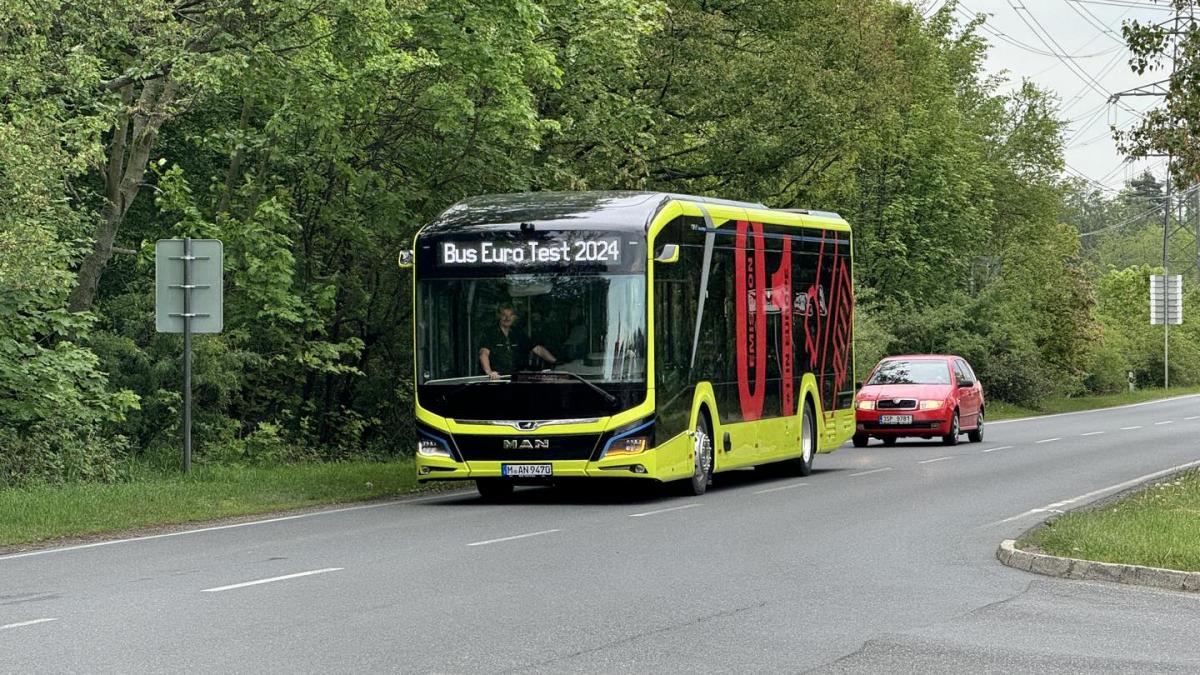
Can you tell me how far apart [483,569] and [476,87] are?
44.3ft

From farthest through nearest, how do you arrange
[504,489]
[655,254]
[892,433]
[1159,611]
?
[892,433] → [504,489] → [655,254] → [1159,611]

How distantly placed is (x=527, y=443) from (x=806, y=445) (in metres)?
6.96

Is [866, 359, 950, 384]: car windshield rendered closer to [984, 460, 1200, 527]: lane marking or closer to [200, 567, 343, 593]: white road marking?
[984, 460, 1200, 527]: lane marking

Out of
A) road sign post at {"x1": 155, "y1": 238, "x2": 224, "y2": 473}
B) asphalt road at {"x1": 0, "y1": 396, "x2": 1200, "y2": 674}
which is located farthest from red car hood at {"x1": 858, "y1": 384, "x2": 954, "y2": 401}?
road sign post at {"x1": 155, "y1": 238, "x2": 224, "y2": 473}

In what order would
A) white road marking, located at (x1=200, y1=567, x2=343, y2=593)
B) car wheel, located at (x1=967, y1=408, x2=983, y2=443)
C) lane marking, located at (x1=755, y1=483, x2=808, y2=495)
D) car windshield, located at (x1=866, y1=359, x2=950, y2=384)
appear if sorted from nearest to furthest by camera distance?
white road marking, located at (x1=200, y1=567, x2=343, y2=593), lane marking, located at (x1=755, y1=483, x2=808, y2=495), car windshield, located at (x1=866, y1=359, x2=950, y2=384), car wheel, located at (x1=967, y1=408, x2=983, y2=443)

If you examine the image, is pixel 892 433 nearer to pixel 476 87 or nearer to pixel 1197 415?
pixel 476 87

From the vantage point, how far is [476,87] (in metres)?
26.5

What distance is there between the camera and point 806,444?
2659 cm

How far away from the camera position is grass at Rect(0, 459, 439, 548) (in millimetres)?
18500

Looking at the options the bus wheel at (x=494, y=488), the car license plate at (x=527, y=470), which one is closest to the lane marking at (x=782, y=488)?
the bus wheel at (x=494, y=488)

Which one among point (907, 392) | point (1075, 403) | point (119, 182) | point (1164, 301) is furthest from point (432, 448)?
point (1164, 301)

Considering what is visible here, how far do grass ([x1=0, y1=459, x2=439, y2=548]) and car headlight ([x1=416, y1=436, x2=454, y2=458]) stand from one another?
1.49 metres

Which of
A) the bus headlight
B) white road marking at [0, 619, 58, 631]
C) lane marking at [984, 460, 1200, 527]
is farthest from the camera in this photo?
the bus headlight

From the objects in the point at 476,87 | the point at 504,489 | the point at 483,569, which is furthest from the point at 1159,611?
the point at 476,87
